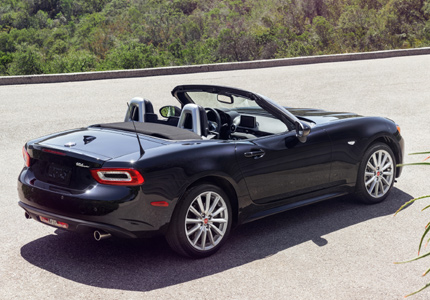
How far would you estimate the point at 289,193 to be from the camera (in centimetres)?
595

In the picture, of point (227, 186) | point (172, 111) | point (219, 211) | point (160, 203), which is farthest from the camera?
point (172, 111)

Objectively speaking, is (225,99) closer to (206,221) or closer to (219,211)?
(219,211)

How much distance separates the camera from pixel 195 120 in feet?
18.6

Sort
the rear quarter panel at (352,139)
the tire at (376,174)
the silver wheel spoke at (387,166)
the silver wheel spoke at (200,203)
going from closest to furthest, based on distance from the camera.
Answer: the silver wheel spoke at (200,203), the rear quarter panel at (352,139), the tire at (376,174), the silver wheel spoke at (387,166)

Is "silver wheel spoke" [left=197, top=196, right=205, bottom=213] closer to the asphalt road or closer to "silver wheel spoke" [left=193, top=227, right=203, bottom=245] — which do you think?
"silver wheel spoke" [left=193, top=227, right=203, bottom=245]

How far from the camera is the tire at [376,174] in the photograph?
261 inches

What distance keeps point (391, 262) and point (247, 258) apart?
47.1 inches

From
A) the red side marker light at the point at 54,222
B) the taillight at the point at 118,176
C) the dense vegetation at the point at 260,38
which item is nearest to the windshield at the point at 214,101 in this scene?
the taillight at the point at 118,176

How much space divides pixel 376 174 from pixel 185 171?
2.66 metres

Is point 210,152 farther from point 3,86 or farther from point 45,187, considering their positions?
point 3,86

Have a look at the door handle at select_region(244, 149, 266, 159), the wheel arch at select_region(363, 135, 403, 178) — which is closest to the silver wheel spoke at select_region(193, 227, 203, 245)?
the door handle at select_region(244, 149, 266, 159)

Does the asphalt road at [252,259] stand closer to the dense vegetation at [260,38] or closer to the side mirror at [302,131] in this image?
the side mirror at [302,131]

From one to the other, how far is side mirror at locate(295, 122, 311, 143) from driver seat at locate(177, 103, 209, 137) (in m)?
0.90

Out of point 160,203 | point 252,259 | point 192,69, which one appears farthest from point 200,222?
point 192,69
